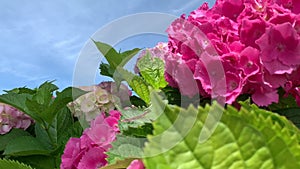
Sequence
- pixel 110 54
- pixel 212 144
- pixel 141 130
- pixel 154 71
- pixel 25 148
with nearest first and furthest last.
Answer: pixel 212 144
pixel 141 130
pixel 154 71
pixel 110 54
pixel 25 148

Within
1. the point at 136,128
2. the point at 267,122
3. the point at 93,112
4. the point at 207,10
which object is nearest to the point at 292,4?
the point at 207,10

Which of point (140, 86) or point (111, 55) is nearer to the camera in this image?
point (140, 86)

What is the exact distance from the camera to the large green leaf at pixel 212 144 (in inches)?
16.4

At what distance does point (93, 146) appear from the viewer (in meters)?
1.35

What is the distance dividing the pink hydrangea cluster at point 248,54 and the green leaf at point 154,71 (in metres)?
0.30

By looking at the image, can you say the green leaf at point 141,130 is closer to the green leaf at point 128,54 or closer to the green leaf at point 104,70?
the green leaf at point 128,54

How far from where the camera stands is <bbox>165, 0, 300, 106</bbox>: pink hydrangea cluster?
111 centimetres

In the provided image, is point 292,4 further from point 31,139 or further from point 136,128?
point 31,139

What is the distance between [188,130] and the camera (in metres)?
0.42

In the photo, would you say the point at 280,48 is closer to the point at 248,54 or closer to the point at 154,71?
the point at 248,54

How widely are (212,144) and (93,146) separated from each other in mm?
970

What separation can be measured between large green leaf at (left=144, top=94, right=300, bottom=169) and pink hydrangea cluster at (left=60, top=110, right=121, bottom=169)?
2.71ft

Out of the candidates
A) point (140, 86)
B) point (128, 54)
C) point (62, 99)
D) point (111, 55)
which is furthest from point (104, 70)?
point (140, 86)

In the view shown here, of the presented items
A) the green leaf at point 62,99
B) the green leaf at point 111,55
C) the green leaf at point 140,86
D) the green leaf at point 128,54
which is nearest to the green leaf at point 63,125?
the green leaf at point 62,99
